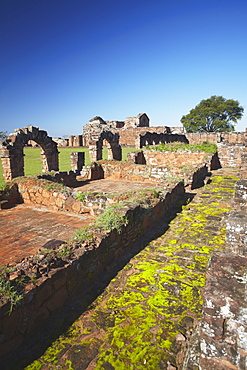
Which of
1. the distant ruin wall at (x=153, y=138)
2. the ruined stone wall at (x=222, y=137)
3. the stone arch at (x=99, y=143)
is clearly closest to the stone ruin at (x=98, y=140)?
the stone arch at (x=99, y=143)

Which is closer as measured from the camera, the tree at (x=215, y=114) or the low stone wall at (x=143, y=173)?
the low stone wall at (x=143, y=173)

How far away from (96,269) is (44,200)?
3835 millimetres

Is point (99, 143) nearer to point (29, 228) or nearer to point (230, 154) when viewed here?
point (230, 154)

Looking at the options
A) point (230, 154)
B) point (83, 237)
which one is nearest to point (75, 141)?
point (230, 154)

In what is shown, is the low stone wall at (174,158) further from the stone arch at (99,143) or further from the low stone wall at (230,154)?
the low stone wall at (230,154)

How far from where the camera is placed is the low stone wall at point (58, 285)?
2.37m

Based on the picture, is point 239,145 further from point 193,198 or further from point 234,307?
point 234,307

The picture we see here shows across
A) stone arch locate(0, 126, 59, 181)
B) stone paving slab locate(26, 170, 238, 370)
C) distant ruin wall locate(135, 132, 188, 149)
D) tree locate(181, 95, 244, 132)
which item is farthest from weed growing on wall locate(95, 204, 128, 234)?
tree locate(181, 95, 244, 132)

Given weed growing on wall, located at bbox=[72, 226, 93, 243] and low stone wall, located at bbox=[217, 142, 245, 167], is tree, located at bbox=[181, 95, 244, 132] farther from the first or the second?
weed growing on wall, located at bbox=[72, 226, 93, 243]

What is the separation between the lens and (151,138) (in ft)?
86.7

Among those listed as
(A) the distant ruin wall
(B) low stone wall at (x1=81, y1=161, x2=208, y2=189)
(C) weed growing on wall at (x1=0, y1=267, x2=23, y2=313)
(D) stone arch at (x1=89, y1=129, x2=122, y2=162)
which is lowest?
(C) weed growing on wall at (x1=0, y1=267, x2=23, y2=313)

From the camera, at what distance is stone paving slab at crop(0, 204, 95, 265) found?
4.15 meters

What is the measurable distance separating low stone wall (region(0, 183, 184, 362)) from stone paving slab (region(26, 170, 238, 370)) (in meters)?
0.31

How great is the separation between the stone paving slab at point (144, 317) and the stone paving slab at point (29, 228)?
1588mm
